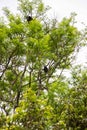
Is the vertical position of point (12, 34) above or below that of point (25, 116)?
above

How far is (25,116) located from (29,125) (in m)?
0.25

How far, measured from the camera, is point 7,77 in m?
17.7

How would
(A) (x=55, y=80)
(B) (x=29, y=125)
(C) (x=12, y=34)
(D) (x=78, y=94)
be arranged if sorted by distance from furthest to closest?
(A) (x=55, y=80)
(C) (x=12, y=34)
(D) (x=78, y=94)
(B) (x=29, y=125)

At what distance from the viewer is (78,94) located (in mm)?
11711

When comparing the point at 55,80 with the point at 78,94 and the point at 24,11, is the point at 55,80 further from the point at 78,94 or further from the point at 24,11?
the point at 78,94

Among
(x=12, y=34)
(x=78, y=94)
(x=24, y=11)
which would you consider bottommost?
(x=78, y=94)

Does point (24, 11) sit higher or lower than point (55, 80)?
higher

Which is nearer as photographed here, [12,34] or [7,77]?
[12,34]

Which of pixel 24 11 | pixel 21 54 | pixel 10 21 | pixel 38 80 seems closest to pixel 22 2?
pixel 24 11

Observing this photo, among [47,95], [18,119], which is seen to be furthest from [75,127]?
[47,95]

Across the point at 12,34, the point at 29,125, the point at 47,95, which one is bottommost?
the point at 29,125

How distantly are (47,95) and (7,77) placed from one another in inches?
95.3

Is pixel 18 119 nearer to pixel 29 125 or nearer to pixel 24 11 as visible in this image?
pixel 29 125

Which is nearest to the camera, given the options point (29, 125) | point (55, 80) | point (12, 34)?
point (29, 125)
